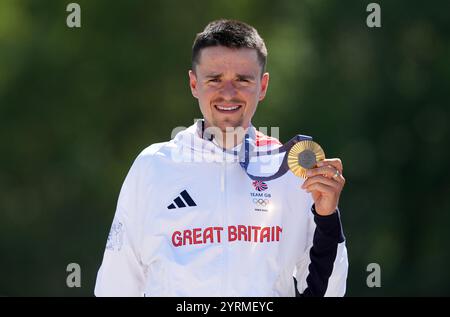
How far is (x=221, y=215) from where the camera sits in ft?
11.8

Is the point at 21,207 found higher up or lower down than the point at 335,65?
lower down

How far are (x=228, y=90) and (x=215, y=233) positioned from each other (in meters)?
0.54

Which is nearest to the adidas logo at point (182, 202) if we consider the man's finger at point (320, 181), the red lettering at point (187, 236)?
the red lettering at point (187, 236)

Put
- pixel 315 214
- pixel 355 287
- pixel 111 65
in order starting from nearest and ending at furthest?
pixel 315 214
pixel 355 287
pixel 111 65

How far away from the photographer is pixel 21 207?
36.8ft

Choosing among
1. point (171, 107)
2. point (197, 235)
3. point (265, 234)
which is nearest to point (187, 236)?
point (197, 235)

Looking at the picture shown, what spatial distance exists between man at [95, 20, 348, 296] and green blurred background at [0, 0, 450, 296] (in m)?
6.97

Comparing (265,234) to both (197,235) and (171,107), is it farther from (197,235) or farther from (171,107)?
(171,107)

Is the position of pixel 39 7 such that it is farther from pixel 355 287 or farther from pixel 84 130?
pixel 355 287

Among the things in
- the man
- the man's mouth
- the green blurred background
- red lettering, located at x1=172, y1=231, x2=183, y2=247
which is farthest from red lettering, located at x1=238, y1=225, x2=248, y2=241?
the green blurred background

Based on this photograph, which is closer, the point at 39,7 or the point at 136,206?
the point at 136,206

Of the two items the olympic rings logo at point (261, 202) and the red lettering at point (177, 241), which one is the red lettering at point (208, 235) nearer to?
the red lettering at point (177, 241)

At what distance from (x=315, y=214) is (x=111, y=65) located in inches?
316

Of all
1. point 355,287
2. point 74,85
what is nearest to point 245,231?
point 355,287
